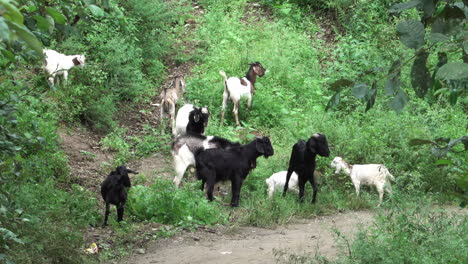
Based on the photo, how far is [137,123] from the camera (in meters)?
13.6

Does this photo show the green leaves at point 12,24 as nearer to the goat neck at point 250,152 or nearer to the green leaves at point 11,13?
the green leaves at point 11,13

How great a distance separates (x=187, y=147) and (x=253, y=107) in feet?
13.1

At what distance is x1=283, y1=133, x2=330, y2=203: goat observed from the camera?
9734 millimetres

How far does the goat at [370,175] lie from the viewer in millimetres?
9812

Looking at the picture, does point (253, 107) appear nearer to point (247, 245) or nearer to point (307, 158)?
point (307, 158)

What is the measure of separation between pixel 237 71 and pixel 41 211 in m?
8.81

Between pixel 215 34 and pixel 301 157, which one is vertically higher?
pixel 215 34

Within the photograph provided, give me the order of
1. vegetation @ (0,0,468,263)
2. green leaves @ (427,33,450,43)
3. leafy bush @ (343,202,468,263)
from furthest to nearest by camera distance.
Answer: leafy bush @ (343,202,468,263), vegetation @ (0,0,468,263), green leaves @ (427,33,450,43)

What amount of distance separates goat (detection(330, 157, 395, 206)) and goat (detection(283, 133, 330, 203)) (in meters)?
0.59

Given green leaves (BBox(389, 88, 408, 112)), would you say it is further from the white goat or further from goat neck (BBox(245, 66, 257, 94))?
goat neck (BBox(245, 66, 257, 94))

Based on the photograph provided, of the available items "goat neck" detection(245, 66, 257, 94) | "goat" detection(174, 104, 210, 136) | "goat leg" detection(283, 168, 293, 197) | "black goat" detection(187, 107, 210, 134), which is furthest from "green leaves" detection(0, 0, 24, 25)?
"goat neck" detection(245, 66, 257, 94)

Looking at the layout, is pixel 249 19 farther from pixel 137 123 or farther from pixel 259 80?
pixel 137 123

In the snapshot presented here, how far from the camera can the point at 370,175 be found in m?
9.87

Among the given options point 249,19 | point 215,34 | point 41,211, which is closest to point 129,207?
point 41,211
